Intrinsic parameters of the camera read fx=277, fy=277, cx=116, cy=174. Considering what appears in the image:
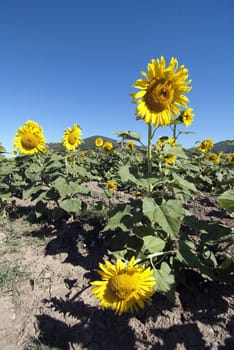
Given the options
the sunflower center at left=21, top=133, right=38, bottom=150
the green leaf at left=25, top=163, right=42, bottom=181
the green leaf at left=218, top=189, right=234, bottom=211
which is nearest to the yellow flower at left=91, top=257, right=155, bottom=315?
the green leaf at left=218, top=189, right=234, bottom=211

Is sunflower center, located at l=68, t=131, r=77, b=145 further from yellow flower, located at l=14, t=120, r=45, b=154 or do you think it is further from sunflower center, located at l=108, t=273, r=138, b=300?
sunflower center, located at l=108, t=273, r=138, b=300

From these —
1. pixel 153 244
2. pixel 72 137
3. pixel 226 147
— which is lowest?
pixel 153 244

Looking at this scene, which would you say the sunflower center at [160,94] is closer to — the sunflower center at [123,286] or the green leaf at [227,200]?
the green leaf at [227,200]

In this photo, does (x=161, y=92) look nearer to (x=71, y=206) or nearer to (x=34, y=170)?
(x=71, y=206)

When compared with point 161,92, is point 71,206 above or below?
below

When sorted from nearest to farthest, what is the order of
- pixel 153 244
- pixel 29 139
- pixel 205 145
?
pixel 153 244 → pixel 29 139 → pixel 205 145

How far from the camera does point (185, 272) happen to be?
9.64 ft

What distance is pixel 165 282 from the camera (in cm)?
238

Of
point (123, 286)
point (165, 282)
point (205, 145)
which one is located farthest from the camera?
point (205, 145)

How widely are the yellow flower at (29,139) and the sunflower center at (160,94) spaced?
104 inches

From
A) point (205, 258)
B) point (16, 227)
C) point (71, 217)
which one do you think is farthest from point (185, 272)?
point (16, 227)

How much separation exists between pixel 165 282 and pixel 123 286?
1.63 ft

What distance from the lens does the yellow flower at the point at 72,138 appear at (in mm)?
4805

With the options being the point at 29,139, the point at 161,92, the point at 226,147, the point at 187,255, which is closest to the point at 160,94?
the point at 161,92
